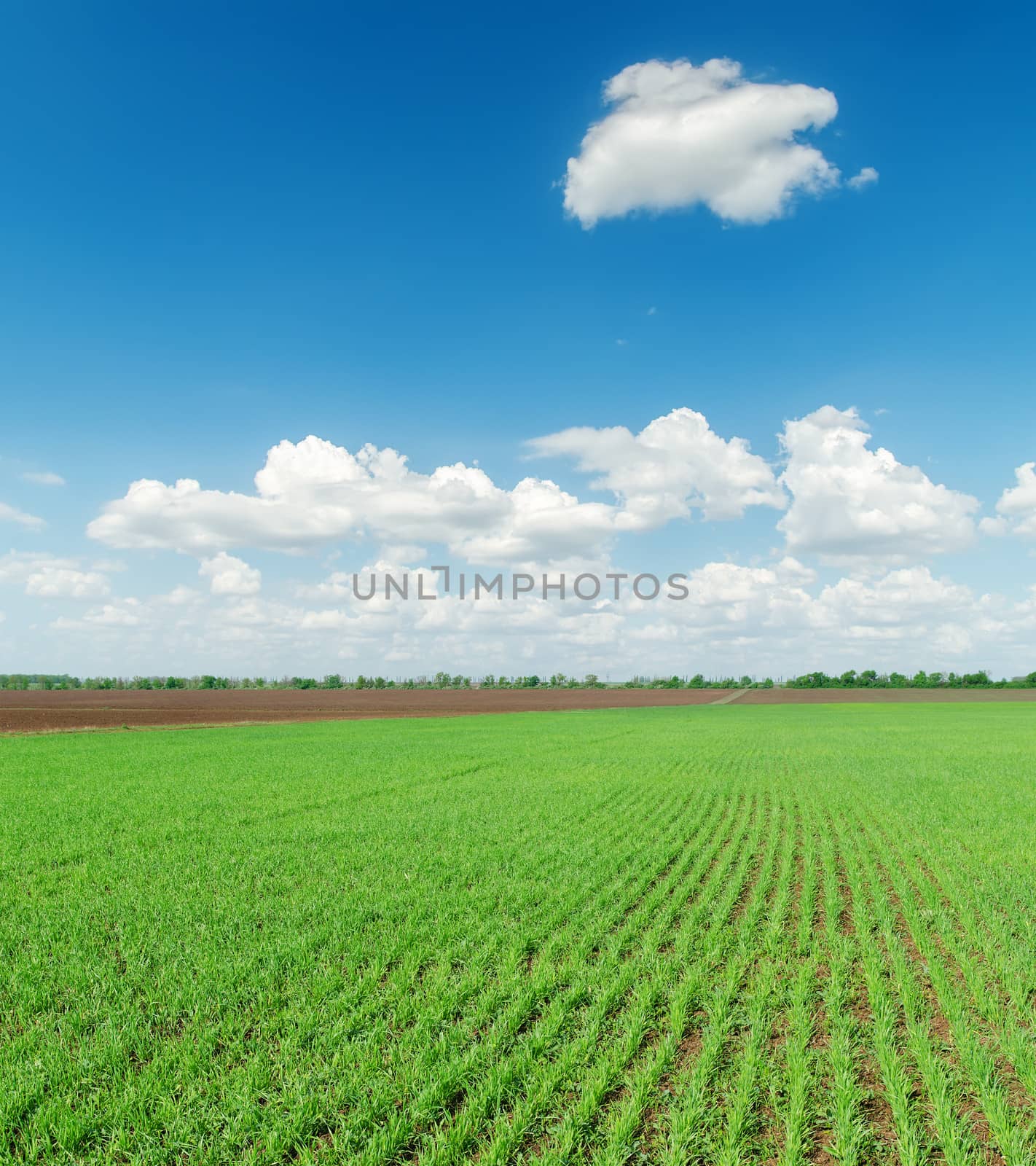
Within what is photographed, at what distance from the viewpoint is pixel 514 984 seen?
7.52 metres

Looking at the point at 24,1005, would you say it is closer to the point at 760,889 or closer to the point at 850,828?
the point at 760,889

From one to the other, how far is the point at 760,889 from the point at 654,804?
25.7ft

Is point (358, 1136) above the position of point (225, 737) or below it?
above

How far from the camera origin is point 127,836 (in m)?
14.7

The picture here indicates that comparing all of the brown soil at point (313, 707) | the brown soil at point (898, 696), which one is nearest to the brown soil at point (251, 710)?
the brown soil at point (313, 707)

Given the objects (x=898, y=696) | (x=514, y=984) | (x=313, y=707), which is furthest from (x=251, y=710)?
(x=898, y=696)

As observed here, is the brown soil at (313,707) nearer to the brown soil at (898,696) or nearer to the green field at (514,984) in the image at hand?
the brown soil at (898,696)

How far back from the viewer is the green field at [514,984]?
17.2ft

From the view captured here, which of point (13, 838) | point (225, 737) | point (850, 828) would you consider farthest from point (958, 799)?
point (225, 737)

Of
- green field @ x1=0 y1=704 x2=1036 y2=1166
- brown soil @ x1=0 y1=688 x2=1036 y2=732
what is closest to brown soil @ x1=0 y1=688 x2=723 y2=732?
brown soil @ x1=0 y1=688 x2=1036 y2=732

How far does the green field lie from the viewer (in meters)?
5.25

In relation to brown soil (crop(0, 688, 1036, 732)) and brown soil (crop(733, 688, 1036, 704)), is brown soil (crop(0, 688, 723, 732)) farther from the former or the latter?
brown soil (crop(733, 688, 1036, 704))

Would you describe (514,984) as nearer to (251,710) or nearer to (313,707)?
(251,710)

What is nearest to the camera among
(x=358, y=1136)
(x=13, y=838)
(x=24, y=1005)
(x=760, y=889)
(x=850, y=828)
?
(x=358, y=1136)
